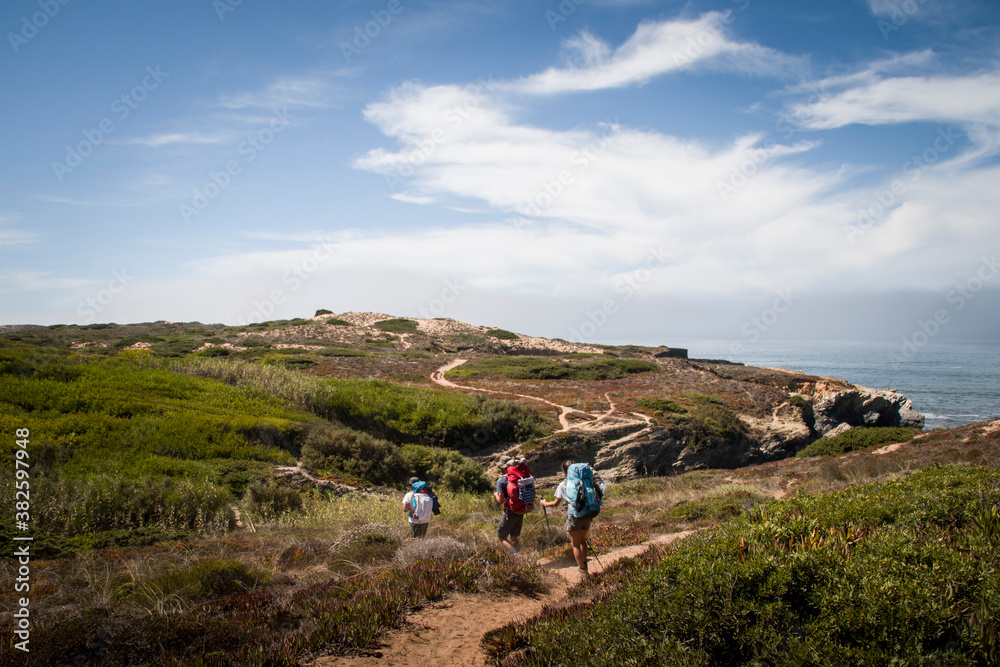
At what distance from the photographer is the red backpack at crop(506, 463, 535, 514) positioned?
7.50 metres

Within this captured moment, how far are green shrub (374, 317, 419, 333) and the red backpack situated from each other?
53884 millimetres

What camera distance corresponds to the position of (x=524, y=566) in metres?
6.20

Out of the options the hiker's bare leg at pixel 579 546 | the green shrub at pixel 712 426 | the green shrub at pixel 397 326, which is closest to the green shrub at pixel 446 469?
the hiker's bare leg at pixel 579 546

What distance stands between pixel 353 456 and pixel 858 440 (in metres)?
20.1

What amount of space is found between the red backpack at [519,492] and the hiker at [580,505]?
0.88 m

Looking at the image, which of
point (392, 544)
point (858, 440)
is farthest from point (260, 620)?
point (858, 440)

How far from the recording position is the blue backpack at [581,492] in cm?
651

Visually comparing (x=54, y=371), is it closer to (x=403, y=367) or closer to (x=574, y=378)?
(x=403, y=367)

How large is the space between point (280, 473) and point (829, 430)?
2976 cm

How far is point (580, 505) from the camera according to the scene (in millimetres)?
6508

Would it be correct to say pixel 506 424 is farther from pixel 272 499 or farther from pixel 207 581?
pixel 207 581

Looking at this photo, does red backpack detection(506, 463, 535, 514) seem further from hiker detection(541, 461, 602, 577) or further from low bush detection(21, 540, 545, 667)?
low bush detection(21, 540, 545, 667)

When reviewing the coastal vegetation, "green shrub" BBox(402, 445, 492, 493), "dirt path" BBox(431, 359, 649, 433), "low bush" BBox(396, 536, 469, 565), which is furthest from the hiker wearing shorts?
"dirt path" BBox(431, 359, 649, 433)

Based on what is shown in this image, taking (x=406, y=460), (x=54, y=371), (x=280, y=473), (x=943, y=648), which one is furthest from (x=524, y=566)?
(x=54, y=371)
